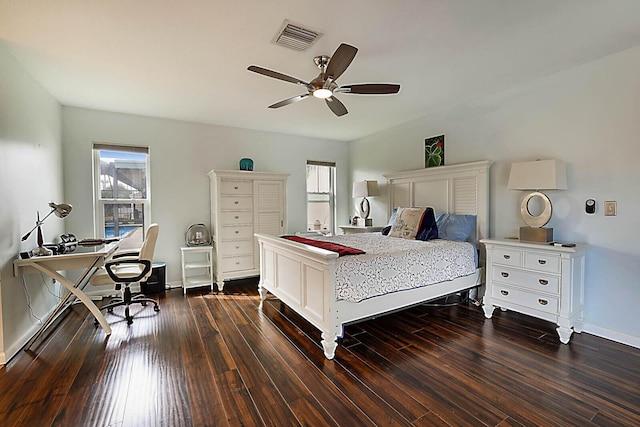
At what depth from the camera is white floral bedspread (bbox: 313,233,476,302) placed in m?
2.43

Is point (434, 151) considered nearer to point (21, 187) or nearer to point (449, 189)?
point (449, 189)

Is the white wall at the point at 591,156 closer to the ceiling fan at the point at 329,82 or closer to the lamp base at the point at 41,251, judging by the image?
the ceiling fan at the point at 329,82

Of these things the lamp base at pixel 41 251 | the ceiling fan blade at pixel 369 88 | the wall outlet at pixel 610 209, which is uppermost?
the ceiling fan blade at pixel 369 88

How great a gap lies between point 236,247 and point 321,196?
213 centimetres

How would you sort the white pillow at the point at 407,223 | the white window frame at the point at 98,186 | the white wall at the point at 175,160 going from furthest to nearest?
1. the white window frame at the point at 98,186
2. the white wall at the point at 175,160
3. the white pillow at the point at 407,223

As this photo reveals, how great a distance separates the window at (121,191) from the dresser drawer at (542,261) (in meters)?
4.79

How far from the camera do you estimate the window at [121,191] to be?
4031mm

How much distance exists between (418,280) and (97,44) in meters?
3.42

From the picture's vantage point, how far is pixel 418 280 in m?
2.85

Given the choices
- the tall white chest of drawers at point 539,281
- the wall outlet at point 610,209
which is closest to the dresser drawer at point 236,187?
the tall white chest of drawers at point 539,281

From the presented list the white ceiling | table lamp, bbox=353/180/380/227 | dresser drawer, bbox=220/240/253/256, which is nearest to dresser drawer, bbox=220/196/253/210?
dresser drawer, bbox=220/240/253/256

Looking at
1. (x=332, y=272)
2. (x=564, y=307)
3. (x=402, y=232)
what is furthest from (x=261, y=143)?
(x=564, y=307)

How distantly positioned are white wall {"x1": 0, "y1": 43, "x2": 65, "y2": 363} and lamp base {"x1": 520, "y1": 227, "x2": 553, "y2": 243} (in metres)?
4.64

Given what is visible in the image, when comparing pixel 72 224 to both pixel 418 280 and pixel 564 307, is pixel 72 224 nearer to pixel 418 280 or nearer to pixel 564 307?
pixel 418 280
